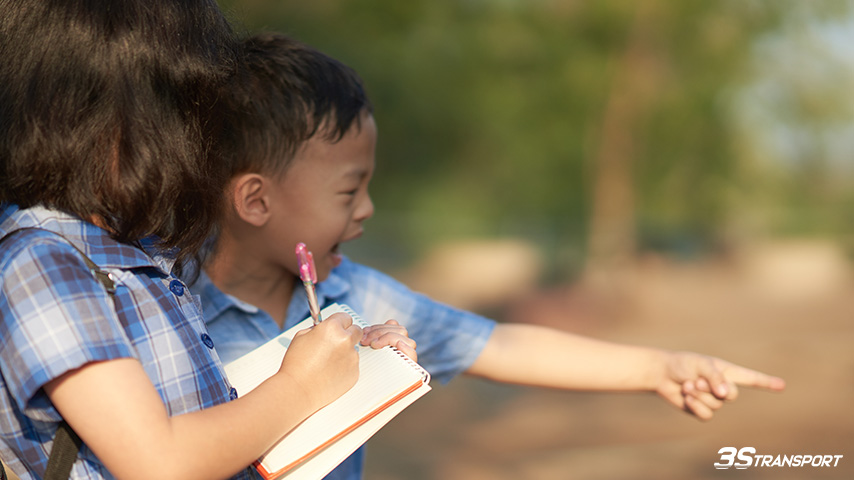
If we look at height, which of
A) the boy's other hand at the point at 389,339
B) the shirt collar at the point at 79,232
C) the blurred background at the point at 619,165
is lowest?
the blurred background at the point at 619,165

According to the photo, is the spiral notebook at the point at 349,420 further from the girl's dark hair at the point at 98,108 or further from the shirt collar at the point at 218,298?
the shirt collar at the point at 218,298

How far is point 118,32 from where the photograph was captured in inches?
41.4

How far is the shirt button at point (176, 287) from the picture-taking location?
1127mm

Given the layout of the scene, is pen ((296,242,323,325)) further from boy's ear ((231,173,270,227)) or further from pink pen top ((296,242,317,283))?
boy's ear ((231,173,270,227))

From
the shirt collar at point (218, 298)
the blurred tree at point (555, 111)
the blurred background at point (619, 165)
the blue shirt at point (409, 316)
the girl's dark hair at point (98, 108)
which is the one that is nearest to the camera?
the girl's dark hair at point (98, 108)

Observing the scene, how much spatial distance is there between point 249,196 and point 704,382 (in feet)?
2.97

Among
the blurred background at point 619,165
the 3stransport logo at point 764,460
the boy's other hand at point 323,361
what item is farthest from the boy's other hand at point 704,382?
the blurred background at point 619,165

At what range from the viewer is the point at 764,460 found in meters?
3.60

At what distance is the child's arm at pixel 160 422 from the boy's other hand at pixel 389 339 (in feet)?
0.43

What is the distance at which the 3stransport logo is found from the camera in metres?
3.49

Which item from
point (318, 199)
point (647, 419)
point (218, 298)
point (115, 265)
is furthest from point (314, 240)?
point (647, 419)

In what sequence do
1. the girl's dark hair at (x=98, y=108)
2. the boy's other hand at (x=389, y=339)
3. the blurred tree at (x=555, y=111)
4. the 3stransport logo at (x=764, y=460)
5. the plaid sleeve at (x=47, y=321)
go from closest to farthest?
the plaid sleeve at (x=47, y=321) < the girl's dark hair at (x=98, y=108) < the boy's other hand at (x=389, y=339) < the 3stransport logo at (x=764, y=460) < the blurred tree at (x=555, y=111)

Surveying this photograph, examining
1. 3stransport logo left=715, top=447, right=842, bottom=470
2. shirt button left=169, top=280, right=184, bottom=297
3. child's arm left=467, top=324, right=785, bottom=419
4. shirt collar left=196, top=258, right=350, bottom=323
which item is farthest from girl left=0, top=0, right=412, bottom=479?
3stransport logo left=715, top=447, right=842, bottom=470

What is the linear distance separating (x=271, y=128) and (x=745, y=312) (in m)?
6.67
